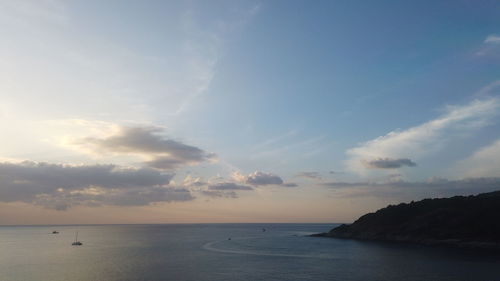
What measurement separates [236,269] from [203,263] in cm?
1660

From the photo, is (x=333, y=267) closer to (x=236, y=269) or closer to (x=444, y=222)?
(x=236, y=269)

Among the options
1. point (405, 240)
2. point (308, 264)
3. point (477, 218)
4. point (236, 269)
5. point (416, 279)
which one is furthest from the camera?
point (405, 240)

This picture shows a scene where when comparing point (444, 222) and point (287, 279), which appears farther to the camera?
point (444, 222)

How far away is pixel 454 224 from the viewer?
168m

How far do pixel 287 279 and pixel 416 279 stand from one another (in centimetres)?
2688

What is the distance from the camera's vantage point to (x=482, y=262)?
334ft

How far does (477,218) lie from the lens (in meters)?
162

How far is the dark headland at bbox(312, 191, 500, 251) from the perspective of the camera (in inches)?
5928

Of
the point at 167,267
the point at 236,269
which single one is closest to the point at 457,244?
the point at 236,269

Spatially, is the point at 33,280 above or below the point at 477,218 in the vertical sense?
below

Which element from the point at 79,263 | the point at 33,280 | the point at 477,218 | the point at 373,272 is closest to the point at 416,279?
the point at 373,272

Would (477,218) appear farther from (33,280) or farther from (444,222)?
(33,280)

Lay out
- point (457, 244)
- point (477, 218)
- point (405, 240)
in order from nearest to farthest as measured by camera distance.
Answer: point (457, 244) → point (477, 218) → point (405, 240)

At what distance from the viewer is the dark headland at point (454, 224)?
151 meters
